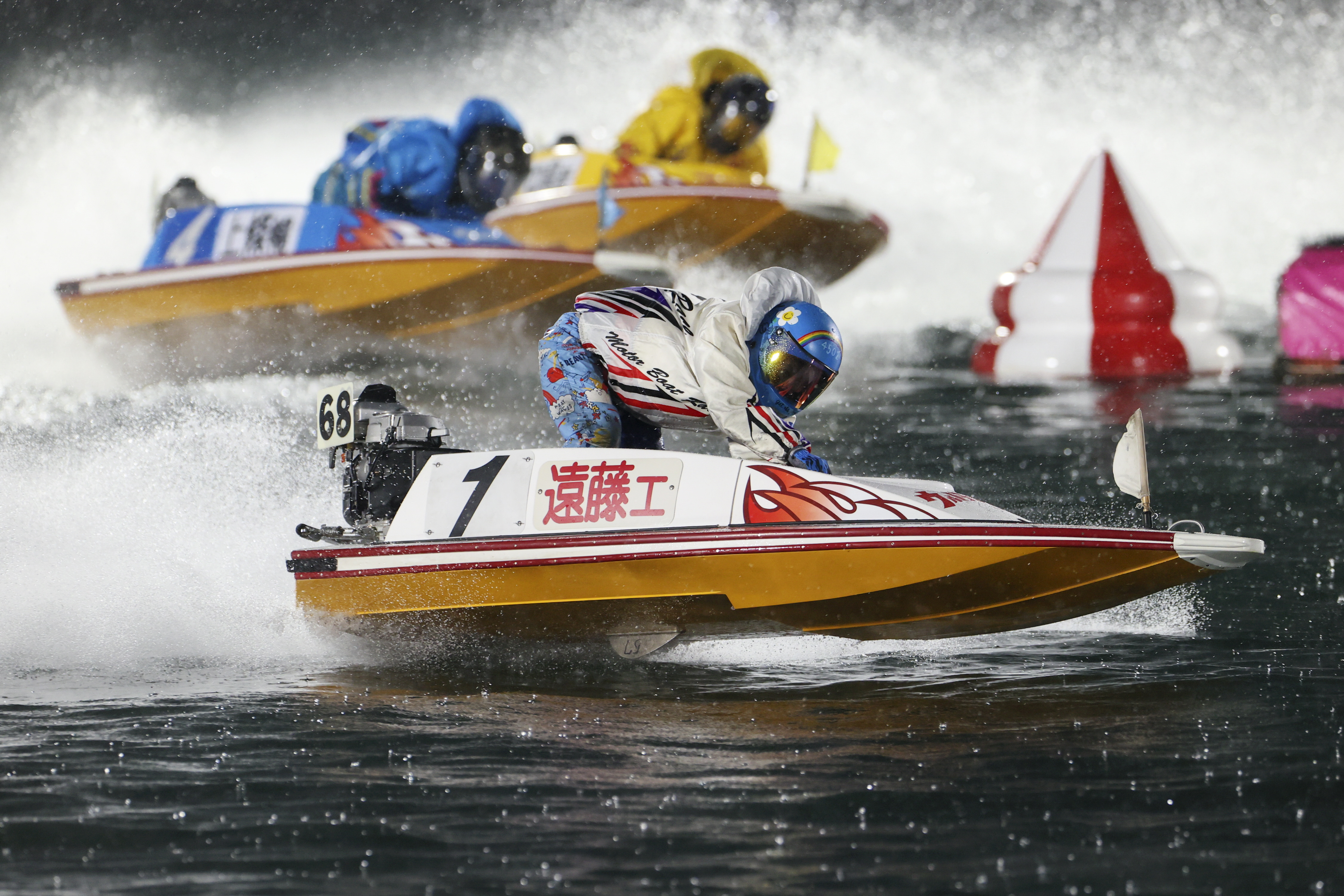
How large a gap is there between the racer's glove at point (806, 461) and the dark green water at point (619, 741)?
26.9 inches

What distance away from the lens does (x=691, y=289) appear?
596 inches

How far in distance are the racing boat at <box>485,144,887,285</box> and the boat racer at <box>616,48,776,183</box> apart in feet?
0.76

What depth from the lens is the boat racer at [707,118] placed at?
48.8 feet

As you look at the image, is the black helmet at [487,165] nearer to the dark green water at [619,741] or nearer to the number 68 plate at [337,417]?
the dark green water at [619,741]

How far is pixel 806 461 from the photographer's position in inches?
211

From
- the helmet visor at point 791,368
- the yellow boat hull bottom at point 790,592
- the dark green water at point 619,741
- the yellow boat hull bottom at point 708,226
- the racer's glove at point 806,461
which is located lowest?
the dark green water at point 619,741

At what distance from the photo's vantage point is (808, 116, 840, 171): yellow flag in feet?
39.1

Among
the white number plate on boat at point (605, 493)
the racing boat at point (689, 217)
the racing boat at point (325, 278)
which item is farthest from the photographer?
the racing boat at point (689, 217)

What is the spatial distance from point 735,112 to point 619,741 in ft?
37.1

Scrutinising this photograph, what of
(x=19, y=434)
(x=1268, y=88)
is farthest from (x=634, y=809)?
(x=1268, y=88)

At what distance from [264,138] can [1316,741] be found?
24159 mm

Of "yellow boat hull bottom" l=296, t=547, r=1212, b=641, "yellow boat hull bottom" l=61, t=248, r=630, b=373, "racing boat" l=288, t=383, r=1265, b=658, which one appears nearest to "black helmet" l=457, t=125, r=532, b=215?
"yellow boat hull bottom" l=61, t=248, r=630, b=373

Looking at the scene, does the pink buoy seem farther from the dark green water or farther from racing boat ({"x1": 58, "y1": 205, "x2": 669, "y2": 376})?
racing boat ({"x1": 58, "y1": 205, "x2": 669, "y2": 376})

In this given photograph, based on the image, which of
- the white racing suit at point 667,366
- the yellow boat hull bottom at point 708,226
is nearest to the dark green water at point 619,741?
the white racing suit at point 667,366
